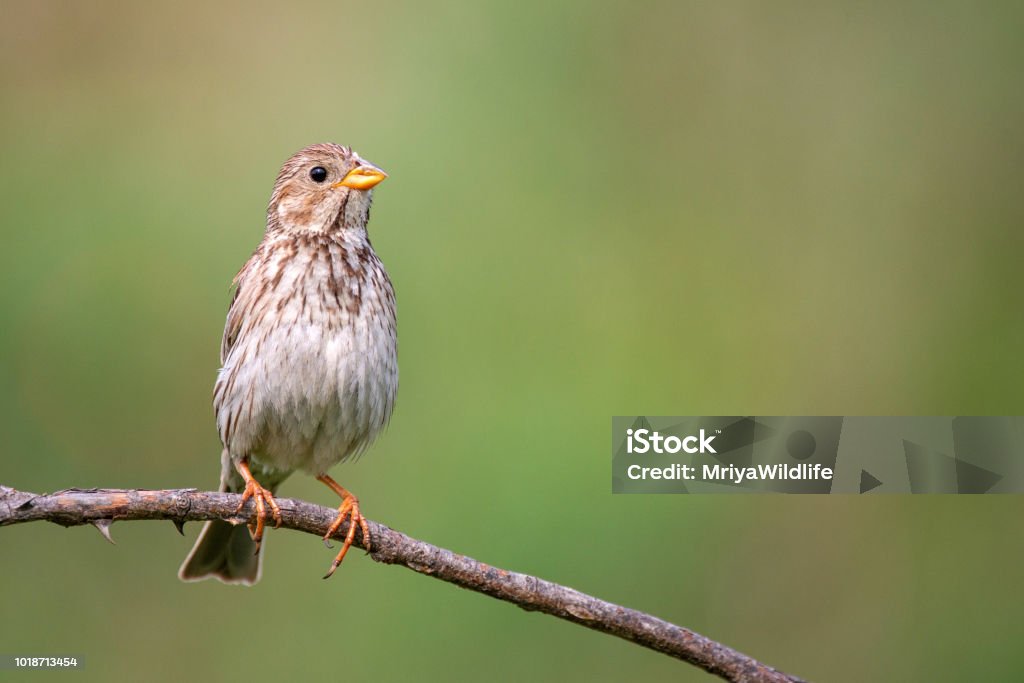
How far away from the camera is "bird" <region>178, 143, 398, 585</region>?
546 cm

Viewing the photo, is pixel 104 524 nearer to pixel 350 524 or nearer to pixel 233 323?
pixel 350 524

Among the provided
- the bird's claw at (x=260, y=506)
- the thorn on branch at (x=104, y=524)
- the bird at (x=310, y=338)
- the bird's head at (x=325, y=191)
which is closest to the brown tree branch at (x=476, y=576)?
the thorn on branch at (x=104, y=524)

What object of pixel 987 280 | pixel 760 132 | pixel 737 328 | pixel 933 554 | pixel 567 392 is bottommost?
pixel 933 554

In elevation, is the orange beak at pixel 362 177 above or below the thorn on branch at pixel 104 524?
above

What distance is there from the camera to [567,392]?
326 inches

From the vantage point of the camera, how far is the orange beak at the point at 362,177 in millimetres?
5858

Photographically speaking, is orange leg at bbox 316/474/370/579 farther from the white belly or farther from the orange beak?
the orange beak

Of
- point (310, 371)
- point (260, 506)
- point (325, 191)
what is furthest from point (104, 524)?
point (325, 191)

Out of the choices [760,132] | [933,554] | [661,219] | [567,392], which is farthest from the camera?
[760,132]

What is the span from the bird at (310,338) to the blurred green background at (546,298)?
194 cm

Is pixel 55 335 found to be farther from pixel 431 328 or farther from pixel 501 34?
pixel 501 34

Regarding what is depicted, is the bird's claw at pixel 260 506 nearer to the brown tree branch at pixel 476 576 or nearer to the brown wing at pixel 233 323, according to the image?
the brown tree branch at pixel 476 576

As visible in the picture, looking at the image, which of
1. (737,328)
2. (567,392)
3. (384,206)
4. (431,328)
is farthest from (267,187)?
(737,328)

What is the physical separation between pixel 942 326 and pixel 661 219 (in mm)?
2328
